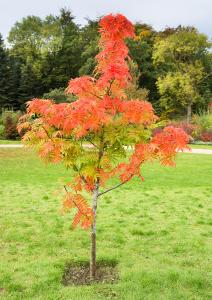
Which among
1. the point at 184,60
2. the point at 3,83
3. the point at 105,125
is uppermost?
the point at 184,60

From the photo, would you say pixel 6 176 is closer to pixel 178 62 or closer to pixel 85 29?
pixel 178 62

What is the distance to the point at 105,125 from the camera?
5660mm

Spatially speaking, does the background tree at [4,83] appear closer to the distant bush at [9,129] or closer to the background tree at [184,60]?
the distant bush at [9,129]

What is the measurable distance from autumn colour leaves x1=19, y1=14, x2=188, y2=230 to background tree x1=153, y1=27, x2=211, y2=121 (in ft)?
102

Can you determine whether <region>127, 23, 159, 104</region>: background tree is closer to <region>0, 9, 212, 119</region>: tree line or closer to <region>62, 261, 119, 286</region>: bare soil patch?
<region>0, 9, 212, 119</region>: tree line

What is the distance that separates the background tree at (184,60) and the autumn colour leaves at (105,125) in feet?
102

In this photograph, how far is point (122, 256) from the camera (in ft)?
22.6

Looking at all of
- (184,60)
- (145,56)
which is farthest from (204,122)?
(145,56)

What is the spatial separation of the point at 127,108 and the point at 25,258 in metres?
3.11

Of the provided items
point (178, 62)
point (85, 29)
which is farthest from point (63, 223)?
point (85, 29)

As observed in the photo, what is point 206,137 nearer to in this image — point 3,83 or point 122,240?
point 122,240

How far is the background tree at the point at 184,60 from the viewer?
37250mm

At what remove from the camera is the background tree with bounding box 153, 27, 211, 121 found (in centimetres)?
3725

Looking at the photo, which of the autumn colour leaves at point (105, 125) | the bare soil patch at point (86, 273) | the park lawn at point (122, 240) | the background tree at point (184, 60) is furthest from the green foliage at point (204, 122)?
the autumn colour leaves at point (105, 125)
